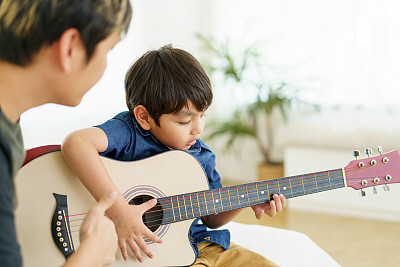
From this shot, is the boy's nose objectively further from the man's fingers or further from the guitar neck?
the man's fingers

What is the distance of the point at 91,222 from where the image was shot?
0.84m

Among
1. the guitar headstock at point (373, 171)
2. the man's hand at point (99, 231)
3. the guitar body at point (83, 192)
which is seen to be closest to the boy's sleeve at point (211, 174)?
the guitar body at point (83, 192)

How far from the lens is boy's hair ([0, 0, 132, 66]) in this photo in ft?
2.43

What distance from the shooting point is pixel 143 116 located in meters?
1.34

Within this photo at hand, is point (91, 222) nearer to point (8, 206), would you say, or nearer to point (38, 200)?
point (8, 206)

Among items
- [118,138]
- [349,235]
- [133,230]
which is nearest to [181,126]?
[118,138]

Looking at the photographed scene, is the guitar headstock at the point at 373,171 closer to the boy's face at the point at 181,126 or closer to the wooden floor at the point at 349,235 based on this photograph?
the boy's face at the point at 181,126

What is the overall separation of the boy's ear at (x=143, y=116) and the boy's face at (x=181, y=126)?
1 cm

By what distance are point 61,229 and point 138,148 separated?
1.04 ft

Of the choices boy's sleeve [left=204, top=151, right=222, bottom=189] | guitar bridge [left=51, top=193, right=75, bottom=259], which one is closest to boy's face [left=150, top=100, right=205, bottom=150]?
boy's sleeve [left=204, top=151, right=222, bottom=189]

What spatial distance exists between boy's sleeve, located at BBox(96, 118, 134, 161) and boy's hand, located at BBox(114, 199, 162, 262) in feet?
0.61

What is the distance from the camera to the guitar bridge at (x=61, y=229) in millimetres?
1139

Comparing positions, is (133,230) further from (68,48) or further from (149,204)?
(68,48)

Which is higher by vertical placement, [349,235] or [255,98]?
[255,98]
